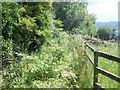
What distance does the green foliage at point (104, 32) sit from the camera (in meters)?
15.6

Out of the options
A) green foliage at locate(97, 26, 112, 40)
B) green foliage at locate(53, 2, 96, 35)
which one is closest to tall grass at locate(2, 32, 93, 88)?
green foliage at locate(97, 26, 112, 40)

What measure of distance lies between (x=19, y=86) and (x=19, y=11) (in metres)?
2.63

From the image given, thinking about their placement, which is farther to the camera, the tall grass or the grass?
the tall grass

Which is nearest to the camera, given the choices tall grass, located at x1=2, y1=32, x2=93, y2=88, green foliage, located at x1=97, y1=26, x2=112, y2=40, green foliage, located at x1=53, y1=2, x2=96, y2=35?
tall grass, located at x1=2, y1=32, x2=93, y2=88

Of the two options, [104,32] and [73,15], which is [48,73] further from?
[73,15]

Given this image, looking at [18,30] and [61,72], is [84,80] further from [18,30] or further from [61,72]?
[18,30]

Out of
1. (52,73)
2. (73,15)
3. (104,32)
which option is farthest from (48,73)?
(73,15)

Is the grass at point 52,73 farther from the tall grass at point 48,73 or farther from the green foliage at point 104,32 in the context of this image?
the green foliage at point 104,32

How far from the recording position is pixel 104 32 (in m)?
17.3

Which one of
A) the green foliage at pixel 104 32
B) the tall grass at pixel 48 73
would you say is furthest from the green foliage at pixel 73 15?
the tall grass at pixel 48 73

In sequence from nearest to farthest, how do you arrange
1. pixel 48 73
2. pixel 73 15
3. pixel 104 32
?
1. pixel 48 73
2. pixel 104 32
3. pixel 73 15

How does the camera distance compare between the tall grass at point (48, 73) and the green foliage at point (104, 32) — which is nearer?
the tall grass at point (48, 73)

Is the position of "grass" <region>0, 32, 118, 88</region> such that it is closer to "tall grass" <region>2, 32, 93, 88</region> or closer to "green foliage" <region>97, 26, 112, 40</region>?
"tall grass" <region>2, 32, 93, 88</region>

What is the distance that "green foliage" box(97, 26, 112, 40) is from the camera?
15598 mm
